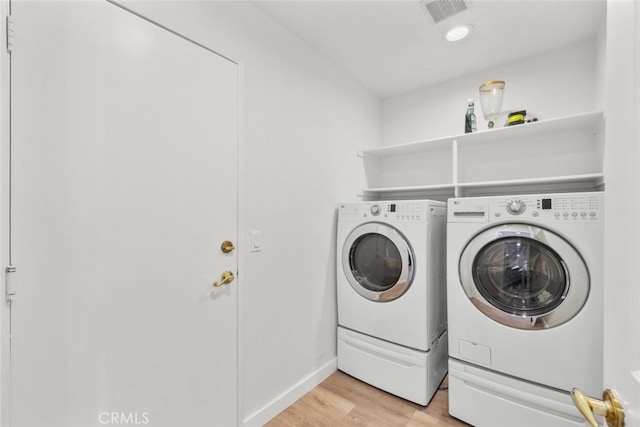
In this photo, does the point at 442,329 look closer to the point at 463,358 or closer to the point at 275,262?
the point at 463,358

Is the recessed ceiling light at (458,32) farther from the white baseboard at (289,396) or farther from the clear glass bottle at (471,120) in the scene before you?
the white baseboard at (289,396)

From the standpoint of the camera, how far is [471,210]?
1.61 m

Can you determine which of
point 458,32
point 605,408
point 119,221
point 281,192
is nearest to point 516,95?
point 458,32

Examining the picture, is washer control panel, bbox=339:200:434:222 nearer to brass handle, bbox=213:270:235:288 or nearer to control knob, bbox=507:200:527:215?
control knob, bbox=507:200:527:215

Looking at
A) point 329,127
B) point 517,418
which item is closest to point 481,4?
point 329,127

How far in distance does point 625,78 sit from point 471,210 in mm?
1260

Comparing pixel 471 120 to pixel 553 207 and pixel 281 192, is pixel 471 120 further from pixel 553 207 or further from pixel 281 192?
pixel 281 192

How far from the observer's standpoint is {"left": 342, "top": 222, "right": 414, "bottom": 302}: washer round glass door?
1808 mm

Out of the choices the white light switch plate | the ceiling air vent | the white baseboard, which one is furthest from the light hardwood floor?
the ceiling air vent

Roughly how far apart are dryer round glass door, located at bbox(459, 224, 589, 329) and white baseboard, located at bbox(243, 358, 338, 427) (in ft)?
3.80

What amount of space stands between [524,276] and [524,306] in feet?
0.51

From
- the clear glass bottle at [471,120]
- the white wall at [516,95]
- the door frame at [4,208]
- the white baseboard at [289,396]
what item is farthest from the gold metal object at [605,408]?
the white wall at [516,95]

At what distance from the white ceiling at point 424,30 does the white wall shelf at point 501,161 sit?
605mm

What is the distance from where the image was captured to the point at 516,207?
1466 mm
